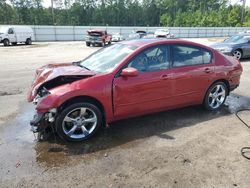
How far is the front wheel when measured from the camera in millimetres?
5621

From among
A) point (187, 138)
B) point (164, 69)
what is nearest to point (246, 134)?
point (187, 138)

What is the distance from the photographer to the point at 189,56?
520 cm

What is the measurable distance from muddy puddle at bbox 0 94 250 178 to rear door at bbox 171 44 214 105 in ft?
1.47

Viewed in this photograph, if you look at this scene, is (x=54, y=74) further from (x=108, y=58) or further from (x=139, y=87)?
(x=139, y=87)

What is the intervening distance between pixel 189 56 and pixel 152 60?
94cm

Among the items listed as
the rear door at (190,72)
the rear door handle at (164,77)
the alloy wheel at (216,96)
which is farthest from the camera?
the alloy wheel at (216,96)

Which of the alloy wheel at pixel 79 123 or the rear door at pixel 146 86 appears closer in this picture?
the alloy wheel at pixel 79 123

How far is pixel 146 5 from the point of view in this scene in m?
101

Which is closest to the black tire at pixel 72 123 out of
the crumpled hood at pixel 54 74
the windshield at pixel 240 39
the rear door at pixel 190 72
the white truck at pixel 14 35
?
the crumpled hood at pixel 54 74

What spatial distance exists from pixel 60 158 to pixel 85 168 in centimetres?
47

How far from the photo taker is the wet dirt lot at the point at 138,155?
3.30m

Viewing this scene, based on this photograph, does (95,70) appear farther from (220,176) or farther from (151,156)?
(220,176)

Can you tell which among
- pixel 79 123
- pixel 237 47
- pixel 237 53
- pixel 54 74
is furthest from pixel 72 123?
pixel 237 53

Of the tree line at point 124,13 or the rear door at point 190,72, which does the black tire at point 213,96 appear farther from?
the tree line at point 124,13
